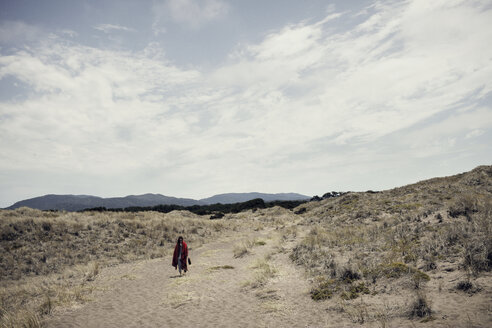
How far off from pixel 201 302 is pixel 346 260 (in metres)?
7.26

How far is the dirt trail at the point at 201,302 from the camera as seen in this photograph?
8.37 meters

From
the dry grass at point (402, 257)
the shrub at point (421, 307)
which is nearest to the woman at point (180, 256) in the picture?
the dry grass at point (402, 257)

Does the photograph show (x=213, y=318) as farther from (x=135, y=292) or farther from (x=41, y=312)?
(x=41, y=312)

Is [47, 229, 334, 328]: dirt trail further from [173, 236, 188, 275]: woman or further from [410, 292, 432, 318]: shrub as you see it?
[410, 292, 432, 318]: shrub

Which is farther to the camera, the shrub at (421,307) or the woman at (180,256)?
the woman at (180,256)

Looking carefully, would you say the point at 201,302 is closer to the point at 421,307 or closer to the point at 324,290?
the point at 324,290

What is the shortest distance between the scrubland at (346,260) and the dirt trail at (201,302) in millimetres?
282

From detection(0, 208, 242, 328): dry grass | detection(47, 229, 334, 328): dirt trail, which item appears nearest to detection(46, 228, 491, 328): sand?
detection(47, 229, 334, 328): dirt trail

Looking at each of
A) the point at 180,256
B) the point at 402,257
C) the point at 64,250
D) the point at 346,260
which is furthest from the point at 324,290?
the point at 64,250

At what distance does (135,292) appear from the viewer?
1234 cm

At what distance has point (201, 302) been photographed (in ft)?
33.7

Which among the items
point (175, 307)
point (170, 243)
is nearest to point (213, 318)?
point (175, 307)

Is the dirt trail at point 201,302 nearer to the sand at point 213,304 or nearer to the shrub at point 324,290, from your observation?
the sand at point 213,304

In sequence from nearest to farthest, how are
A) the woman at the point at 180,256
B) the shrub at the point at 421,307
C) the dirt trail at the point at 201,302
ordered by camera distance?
the shrub at the point at 421,307
the dirt trail at the point at 201,302
the woman at the point at 180,256
